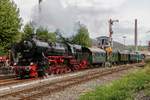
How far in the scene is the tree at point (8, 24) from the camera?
146 ft

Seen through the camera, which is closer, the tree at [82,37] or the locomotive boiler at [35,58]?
the locomotive boiler at [35,58]

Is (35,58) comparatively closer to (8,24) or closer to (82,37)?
(8,24)

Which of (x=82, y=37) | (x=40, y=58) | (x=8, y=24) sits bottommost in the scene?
(x=40, y=58)

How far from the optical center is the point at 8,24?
1764 inches

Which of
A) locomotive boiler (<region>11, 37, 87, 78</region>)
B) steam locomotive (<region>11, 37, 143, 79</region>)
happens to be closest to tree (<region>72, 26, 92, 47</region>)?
steam locomotive (<region>11, 37, 143, 79</region>)

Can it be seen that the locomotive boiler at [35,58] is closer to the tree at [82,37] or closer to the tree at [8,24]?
the tree at [8,24]

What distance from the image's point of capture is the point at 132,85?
2064cm

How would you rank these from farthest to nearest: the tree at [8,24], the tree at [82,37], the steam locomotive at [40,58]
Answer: the tree at [82,37] < the tree at [8,24] < the steam locomotive at [40,58]

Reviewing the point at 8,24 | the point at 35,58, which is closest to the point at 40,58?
the point at 35,58

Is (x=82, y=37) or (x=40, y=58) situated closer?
(x=40, y=58)

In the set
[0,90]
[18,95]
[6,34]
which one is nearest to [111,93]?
[18,95]

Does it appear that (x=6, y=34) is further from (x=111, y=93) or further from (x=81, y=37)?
(x=81, y=37)

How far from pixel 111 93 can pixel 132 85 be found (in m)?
5.08

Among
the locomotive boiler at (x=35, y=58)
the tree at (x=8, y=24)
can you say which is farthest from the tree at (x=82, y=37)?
the locomotive boiler at (x=35, y=58)
